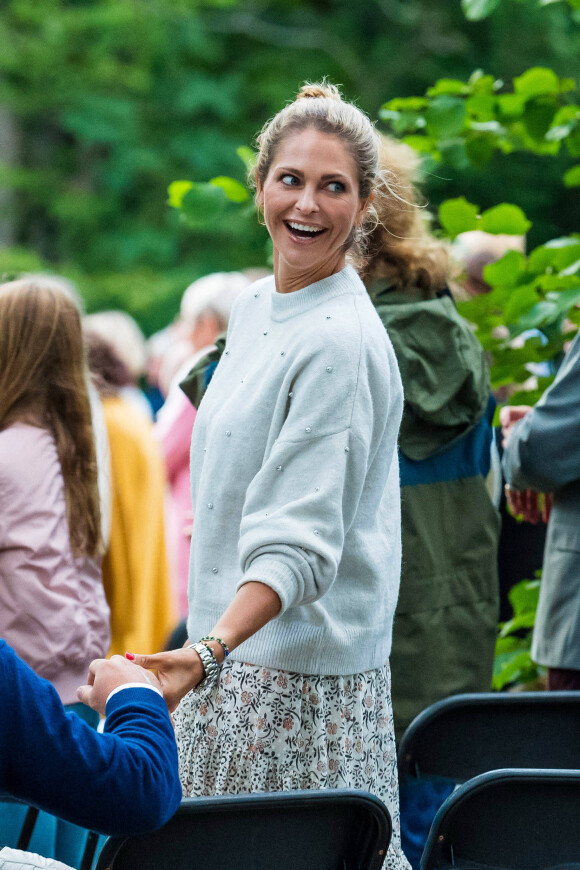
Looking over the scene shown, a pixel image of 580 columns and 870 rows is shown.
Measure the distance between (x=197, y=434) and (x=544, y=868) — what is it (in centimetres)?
91

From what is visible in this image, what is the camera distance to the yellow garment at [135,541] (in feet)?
10.8

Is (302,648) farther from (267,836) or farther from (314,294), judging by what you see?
(314,294)

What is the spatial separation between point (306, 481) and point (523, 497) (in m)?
1.42

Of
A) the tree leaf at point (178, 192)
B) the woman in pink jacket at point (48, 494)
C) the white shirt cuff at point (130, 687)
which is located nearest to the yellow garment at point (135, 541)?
the woman in pink jacket at point (48, 494)

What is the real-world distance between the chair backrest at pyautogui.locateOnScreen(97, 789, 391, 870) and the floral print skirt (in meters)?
0.16

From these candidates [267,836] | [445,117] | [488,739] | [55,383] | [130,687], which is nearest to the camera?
[130,687]

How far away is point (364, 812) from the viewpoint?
1662mm

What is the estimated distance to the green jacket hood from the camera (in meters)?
2.66

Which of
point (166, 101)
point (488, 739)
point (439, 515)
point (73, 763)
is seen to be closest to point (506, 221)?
point (439, 515)

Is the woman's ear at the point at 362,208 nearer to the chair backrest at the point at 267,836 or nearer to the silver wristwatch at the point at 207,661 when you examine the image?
the silver wristwatch at the point at 207,661

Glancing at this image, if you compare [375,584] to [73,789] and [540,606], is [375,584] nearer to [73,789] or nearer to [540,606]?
[73,789]

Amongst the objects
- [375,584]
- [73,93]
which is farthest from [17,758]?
[73,93]

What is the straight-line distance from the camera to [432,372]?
2.69 meters

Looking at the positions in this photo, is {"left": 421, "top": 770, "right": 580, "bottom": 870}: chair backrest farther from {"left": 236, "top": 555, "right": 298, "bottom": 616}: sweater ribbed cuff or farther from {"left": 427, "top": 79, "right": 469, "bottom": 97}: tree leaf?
{"left": 427, "top": 79, "right": 469, "bottom": 97}: tree leaf
